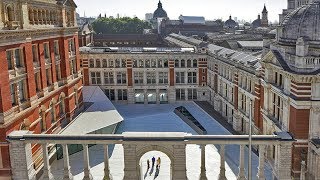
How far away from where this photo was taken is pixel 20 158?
2773 centimetres

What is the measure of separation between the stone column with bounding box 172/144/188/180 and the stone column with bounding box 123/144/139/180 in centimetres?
287

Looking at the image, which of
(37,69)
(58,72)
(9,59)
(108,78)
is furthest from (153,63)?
(9,59)

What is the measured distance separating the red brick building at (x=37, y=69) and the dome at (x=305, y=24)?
26.5 metres

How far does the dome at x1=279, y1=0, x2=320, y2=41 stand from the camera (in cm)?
3403

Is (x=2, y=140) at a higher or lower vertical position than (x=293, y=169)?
higher

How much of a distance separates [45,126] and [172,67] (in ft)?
107

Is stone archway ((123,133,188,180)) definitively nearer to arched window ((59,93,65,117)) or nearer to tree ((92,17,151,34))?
arched window ((59,93,65,117))

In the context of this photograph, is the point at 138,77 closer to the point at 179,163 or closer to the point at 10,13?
the point at 10,13

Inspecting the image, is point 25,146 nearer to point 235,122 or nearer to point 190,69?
point 235,122

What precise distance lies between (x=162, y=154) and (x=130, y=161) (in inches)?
641

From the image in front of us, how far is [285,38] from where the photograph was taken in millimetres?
36688

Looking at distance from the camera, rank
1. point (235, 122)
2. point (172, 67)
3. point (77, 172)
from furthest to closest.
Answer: point (172, 67) → point (235, 122) → point (77, 172)

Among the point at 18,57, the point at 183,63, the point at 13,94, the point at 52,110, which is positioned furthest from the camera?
the point at 183,63

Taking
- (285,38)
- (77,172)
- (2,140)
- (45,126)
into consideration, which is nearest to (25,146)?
(2,140)
